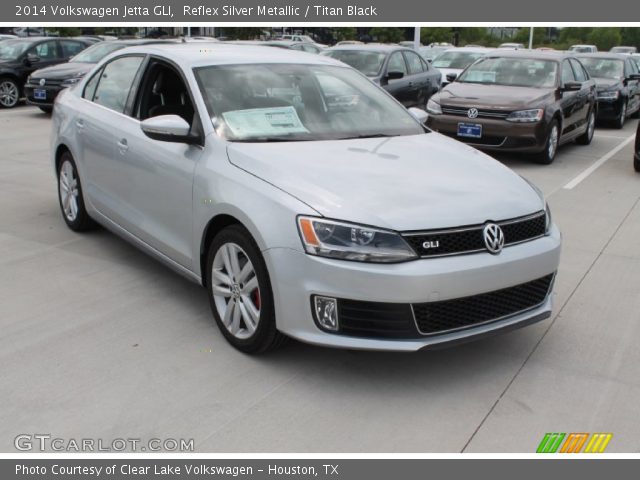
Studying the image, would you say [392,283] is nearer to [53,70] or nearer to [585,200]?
[585,200]

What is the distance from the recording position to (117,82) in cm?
538

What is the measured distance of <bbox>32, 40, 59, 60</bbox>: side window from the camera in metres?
16.4

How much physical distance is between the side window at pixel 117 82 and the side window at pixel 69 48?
489 inches

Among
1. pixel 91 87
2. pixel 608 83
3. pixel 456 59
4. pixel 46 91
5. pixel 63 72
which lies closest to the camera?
pixel 91 87

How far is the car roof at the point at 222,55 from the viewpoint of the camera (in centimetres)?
462

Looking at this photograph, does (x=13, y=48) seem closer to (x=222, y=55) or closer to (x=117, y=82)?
(x=117, y=82)

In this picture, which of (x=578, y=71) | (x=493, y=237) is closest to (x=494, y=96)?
(x=578, y=71)

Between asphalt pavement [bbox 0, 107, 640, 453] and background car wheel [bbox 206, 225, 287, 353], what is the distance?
13 centimetres

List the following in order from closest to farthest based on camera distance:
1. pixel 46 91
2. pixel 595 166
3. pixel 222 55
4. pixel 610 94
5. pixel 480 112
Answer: pixel 222 55
pixel 480 112
pixel 595 166
pixel 46 91
pixel 610 94

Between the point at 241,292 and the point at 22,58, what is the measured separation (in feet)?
46.5

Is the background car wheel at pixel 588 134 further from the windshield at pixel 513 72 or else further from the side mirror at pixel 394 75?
the side mirror at pixel 394 75

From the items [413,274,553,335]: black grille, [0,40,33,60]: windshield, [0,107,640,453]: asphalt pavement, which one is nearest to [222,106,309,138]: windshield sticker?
[0,107,640,453]: asphalt pavement

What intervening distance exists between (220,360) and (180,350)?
0.26 m

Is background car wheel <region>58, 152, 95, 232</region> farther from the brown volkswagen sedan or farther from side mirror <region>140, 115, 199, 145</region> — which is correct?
the brown volkswagen sedan
